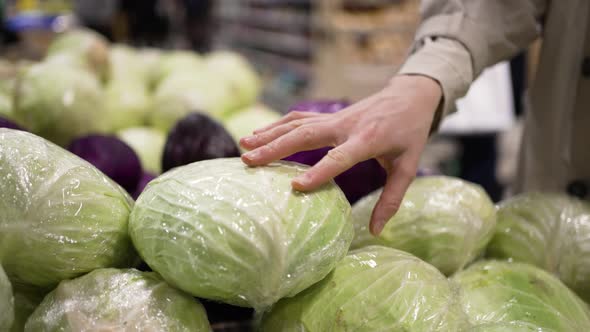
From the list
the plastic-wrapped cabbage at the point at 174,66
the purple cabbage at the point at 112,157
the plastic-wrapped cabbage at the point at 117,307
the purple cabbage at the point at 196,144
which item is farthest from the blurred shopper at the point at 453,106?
the plastic-wrapped cabbage at the point at 174,66

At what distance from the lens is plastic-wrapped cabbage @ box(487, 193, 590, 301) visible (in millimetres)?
1067

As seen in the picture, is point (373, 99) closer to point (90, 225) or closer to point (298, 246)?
point (298, 246)

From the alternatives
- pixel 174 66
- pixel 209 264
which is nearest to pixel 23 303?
pixel 209 264

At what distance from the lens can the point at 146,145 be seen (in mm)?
2033

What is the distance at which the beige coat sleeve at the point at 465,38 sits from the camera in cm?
121

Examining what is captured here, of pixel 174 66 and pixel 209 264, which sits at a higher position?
pixel 209 264

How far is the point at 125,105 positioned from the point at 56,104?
1.64 feet

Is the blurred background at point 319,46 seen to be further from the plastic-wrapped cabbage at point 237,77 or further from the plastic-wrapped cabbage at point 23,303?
the plastic-wrapped cabbage at point 23,303

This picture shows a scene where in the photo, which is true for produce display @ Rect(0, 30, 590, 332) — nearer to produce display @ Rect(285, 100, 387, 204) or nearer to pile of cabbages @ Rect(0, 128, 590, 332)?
pile of cabbages @ Rect(0, 128, 590, 332)

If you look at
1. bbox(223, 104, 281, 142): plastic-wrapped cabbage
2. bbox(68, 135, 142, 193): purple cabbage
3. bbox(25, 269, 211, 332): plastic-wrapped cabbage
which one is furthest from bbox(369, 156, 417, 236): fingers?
bbox(223, 104, 281, 142): plastic-wrapped cabbage

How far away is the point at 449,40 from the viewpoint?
1.30m

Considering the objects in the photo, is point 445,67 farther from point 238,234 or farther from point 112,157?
point 112,157

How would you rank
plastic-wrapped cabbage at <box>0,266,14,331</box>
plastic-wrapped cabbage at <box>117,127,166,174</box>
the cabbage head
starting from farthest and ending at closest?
the cabbage head, plastic-wrapped cabbage at <box>117,127,166,174</box>, plastic-wrapped cabbage at <box>0,266,14,331</box>

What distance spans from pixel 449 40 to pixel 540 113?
508 millimetres
